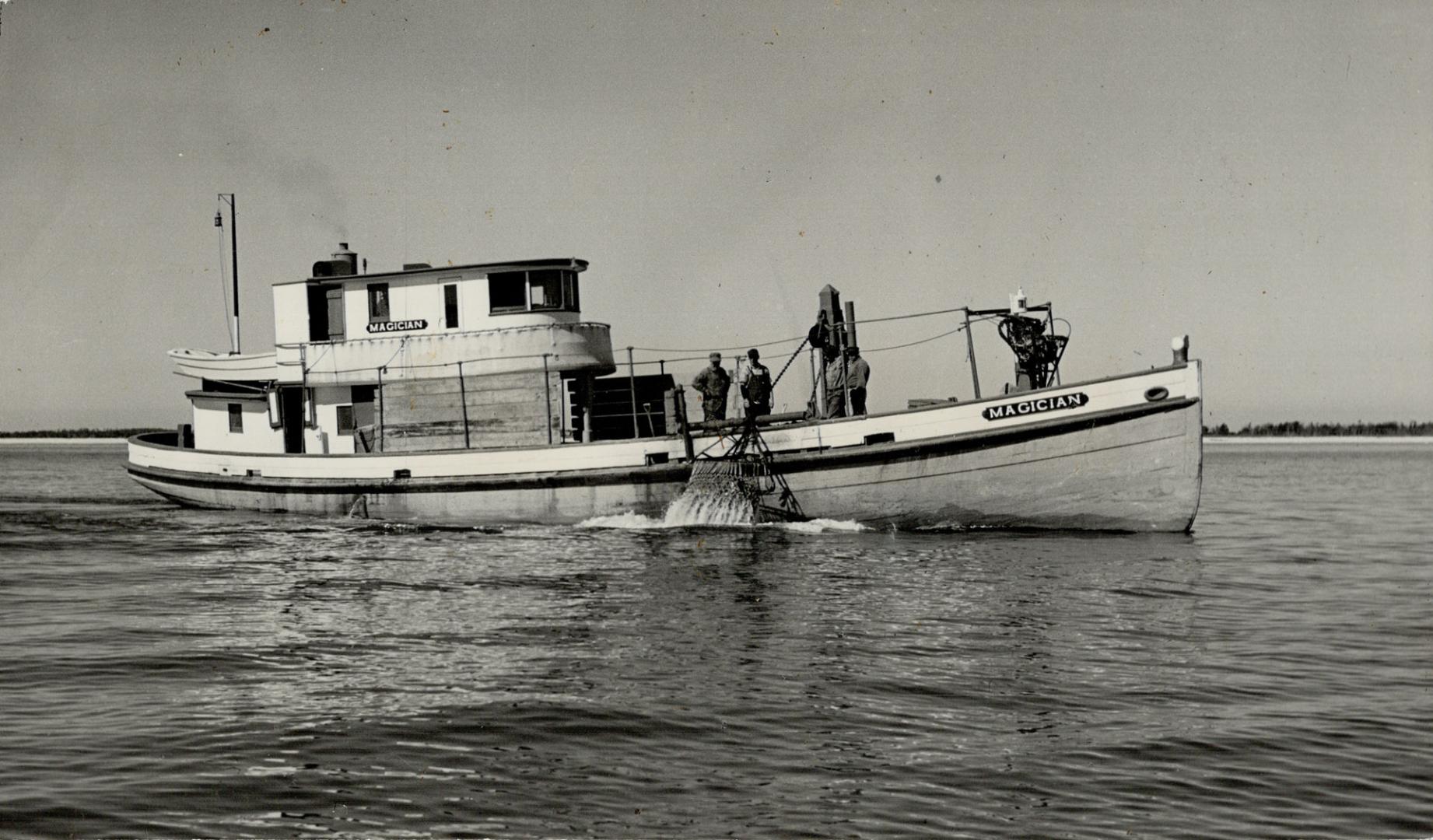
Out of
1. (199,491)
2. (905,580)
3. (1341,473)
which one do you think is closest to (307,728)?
(905,580)

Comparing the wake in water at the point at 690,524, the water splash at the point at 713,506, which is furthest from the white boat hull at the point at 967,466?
the water splash at the point at 713,506

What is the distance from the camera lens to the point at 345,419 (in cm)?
2525

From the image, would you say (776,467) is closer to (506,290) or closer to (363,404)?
(506,290)

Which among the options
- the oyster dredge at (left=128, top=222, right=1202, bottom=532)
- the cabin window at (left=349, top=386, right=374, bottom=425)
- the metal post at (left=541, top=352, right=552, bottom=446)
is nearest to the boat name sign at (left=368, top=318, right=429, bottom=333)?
the oyster dredge at (left=128, top=222, right=1202, bottom=532)

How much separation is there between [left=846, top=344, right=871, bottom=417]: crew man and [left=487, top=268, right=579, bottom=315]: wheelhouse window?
6.11m

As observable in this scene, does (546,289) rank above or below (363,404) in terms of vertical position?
above

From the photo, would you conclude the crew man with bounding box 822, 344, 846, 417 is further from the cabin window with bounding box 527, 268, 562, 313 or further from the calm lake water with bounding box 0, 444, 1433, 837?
the cabin window with bounding box 527, 268, 562, 313

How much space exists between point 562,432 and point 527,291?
2843 mm

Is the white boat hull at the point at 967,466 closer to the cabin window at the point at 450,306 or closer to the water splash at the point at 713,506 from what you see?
the water splash at the point at 713,506

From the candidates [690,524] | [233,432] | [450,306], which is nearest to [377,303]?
[450,306]

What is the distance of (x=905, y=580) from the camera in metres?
14.8

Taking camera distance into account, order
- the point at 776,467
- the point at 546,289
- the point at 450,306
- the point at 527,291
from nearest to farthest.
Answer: the point at 776,467 → the point at 527,291 → the point at 546,289 → the point at 450,306

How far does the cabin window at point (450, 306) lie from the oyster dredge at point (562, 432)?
1.5 inches

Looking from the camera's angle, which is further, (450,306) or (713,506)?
(450,306)
